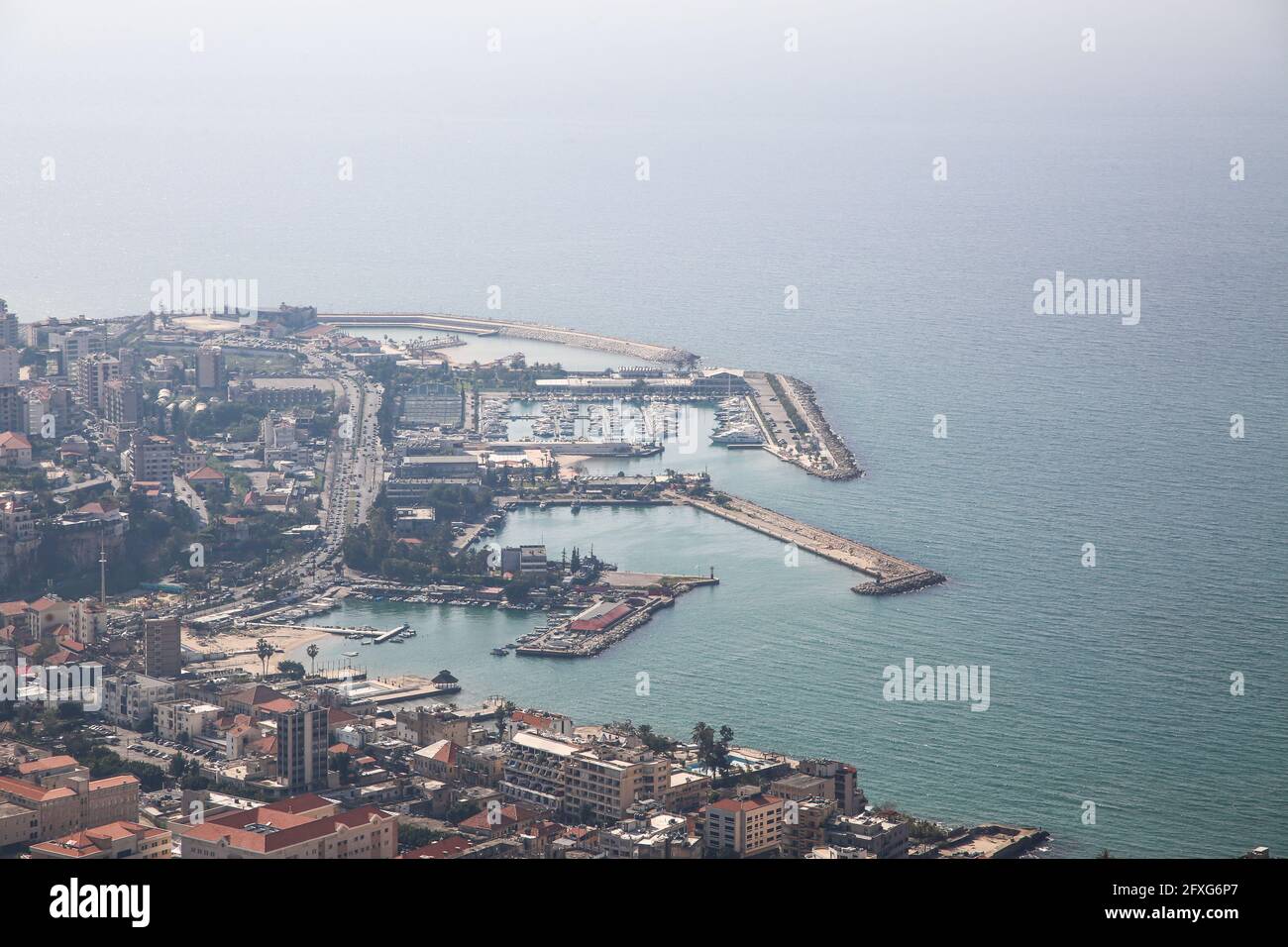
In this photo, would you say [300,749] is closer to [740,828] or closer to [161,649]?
[161,649]

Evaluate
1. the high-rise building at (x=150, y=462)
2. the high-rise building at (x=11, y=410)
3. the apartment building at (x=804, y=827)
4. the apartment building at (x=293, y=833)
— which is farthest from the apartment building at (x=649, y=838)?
the high-rise building at (x=11, y=410)

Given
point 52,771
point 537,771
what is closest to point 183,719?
point 52,771

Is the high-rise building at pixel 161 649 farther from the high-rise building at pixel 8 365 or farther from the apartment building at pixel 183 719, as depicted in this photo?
the high-rise building at pixel 8 365

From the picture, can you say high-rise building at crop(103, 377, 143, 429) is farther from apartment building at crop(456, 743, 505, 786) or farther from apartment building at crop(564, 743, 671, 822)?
apartment building at crop(564, 743, 671, 822)
